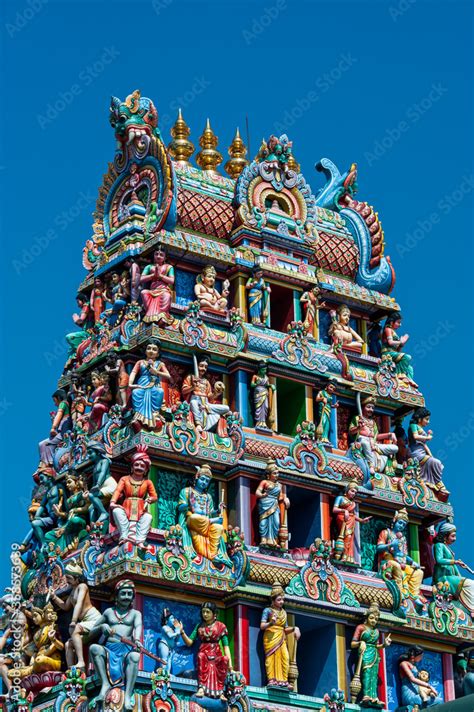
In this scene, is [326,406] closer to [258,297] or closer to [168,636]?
[258,297]

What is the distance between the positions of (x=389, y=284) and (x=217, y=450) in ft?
24.4

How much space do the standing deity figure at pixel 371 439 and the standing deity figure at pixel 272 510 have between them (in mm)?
2855

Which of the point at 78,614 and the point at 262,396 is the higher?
the point at 262,396

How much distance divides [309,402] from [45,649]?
802 centimetres

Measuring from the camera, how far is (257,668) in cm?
4181

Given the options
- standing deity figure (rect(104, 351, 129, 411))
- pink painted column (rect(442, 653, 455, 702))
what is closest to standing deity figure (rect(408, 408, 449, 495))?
pink painted column (rect(442, 653, 455, 702))

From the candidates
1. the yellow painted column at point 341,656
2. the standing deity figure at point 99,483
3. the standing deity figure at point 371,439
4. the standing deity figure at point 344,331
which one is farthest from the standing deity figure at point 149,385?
the yellow painted column at point 341,656

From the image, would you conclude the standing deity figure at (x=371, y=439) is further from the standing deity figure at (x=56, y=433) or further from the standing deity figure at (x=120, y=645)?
the standing deity figure at (x=120, y=645)

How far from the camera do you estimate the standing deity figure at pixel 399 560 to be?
44.7 meters

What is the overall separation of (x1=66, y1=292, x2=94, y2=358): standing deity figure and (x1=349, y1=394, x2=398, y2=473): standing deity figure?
242 inches

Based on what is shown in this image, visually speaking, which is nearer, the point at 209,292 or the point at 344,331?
the point at 209,292

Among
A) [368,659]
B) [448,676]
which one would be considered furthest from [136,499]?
[448,676]

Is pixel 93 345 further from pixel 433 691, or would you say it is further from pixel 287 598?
pixel 433 691

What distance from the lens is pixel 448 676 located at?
44844 millimetres
